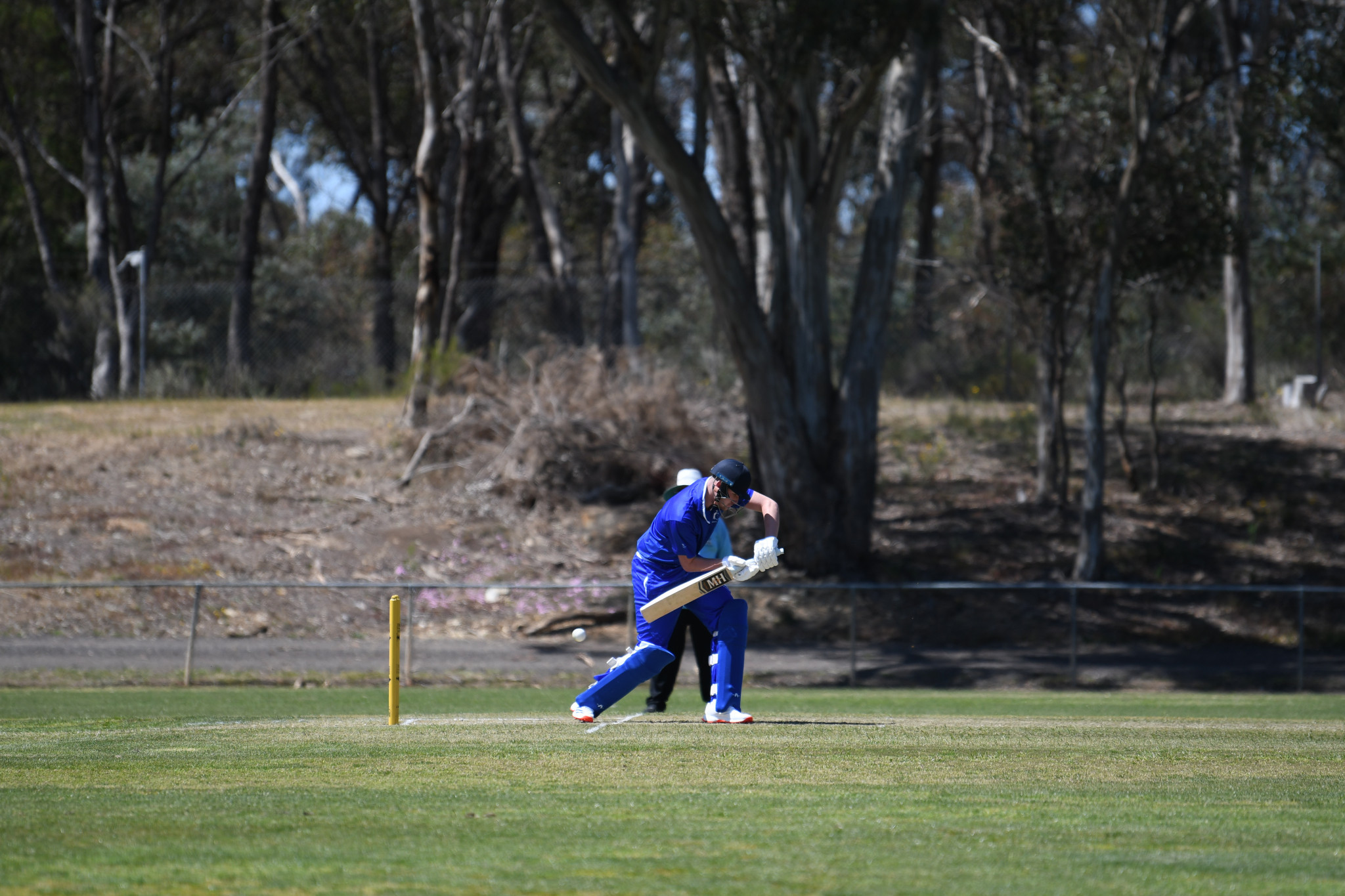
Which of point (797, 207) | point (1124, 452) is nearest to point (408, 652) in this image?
point (797, 207)

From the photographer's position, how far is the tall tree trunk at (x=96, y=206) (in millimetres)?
31938

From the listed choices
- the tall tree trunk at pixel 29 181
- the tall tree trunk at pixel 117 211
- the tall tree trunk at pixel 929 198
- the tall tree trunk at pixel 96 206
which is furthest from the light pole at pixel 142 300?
the tall tree trunk at pixel 929 198

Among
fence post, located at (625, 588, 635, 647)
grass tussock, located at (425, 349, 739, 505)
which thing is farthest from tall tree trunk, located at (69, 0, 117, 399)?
fence post, located at (625, 588, 635, 647)

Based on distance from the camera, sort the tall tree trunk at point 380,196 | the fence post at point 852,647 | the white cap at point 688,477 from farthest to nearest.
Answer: the tall tree trunk at point 380,196, the fence post at point 852,647, the white cap at point 688,477

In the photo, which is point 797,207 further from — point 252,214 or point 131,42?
point 131,42

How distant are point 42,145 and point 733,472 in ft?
112

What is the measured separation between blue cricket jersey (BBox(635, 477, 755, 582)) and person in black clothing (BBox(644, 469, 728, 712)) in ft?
0.50

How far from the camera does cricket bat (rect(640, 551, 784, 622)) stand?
9.42m

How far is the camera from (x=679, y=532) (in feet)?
32.2

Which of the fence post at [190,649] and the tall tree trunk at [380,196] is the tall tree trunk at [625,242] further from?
the fence post at [190,649]

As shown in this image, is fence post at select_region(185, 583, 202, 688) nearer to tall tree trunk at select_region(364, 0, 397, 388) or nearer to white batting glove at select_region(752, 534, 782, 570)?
white batting glove at select_region(752, 534, 782, 570)

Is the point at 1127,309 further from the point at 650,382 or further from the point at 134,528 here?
the point at 134,528

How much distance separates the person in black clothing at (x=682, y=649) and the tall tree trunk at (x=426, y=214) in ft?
47.4

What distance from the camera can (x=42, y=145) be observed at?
37.8 metres
